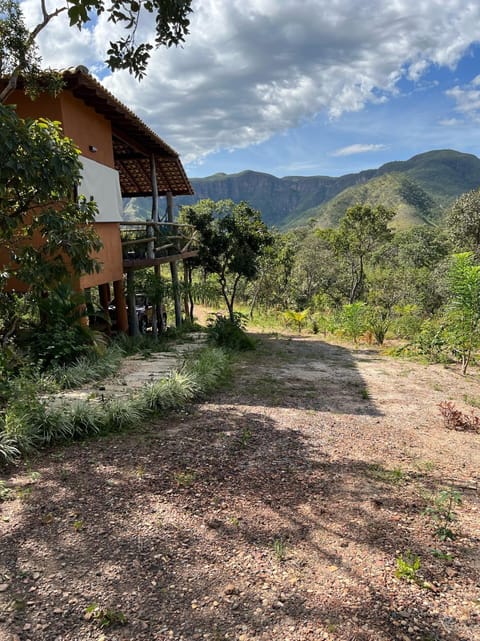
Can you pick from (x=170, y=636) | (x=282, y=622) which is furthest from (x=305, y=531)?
(x=170, y=636)

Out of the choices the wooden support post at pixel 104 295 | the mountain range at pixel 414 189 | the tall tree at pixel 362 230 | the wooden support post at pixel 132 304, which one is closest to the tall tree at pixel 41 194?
the wooden support post at pixel 132 304

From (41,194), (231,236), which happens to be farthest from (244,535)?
(231,236)

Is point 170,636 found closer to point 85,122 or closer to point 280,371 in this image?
point 280,371

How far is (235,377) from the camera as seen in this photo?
805 centimetres

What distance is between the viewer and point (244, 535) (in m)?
3.05

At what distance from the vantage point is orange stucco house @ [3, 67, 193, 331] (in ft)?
23.8

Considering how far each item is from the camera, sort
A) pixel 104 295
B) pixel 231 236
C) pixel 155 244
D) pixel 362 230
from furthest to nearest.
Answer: pixel 362 230 < pixel 231 236 < pixel 155 244 < pixel 104 295

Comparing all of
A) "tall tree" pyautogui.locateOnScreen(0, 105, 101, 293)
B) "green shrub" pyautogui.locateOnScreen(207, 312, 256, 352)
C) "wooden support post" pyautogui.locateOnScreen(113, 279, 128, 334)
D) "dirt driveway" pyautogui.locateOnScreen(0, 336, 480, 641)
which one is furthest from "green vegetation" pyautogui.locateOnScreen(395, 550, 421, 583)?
"wooden support post" pyautogui.locateOnScreen(113, 279, 128, 334)

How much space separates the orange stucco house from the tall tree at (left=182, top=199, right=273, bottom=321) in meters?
1.79

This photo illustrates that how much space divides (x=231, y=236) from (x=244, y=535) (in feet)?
40.4

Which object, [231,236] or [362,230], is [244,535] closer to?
[231,236]

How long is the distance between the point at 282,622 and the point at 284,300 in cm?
2520

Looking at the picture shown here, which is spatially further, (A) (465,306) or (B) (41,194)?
(A) (465,306)

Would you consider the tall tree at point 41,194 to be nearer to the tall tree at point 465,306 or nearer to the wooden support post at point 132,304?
the wooden support post at point 132,304
